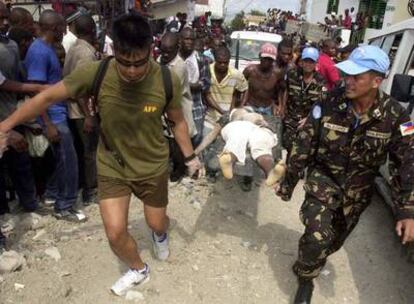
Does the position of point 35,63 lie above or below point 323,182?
above

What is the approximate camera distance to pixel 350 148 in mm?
2938

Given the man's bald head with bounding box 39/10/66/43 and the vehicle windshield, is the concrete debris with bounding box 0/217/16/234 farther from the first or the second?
the vehicle windshield

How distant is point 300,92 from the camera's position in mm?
5258

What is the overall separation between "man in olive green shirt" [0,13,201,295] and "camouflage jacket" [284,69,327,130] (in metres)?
2.45

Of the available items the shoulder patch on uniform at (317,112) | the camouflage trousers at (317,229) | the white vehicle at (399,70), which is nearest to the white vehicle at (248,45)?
the white vehicle at (399,70)

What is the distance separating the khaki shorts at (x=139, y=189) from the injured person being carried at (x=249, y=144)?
790 mm

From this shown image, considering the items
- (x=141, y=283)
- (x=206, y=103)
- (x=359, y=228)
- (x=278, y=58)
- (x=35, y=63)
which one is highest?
(x=35, y=63)

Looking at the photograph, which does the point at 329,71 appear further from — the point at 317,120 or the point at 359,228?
the point at 317,120

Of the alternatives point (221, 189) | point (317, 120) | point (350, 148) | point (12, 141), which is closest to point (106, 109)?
point (12, 141)

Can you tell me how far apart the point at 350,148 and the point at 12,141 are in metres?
2.13

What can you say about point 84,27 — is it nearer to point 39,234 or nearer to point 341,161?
point 39,234

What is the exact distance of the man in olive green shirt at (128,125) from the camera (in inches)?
100

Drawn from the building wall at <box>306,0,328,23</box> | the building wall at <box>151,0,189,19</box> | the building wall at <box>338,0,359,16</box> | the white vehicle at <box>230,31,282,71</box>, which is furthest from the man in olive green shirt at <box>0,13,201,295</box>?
the building wall at <box>306,0,328,23</box>

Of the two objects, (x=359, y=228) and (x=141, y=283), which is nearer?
(x=141, y=283)
